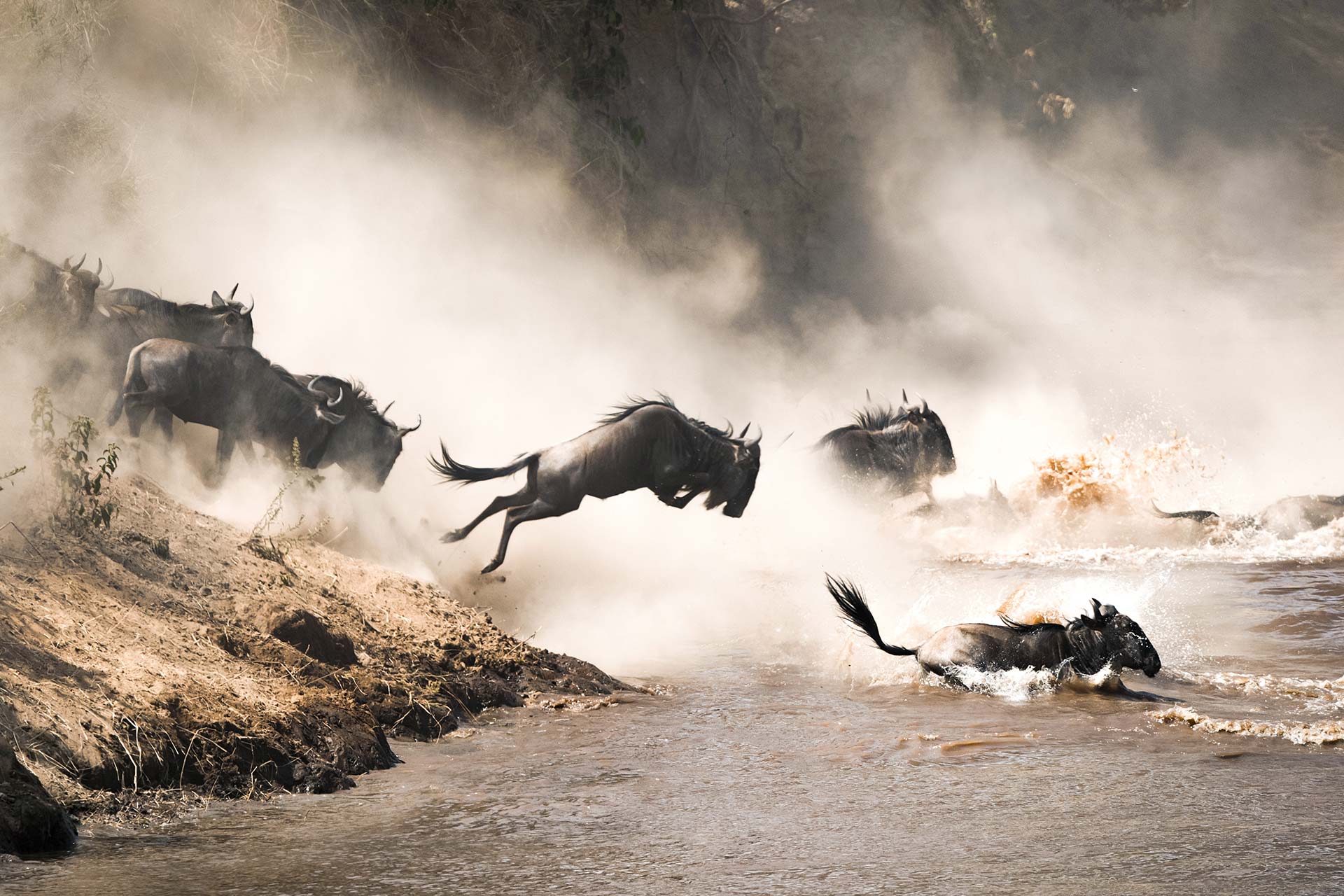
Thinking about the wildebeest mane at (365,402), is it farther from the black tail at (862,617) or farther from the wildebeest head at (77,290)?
the black tail at (862,617)

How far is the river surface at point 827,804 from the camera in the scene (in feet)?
13.6

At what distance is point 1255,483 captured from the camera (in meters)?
21.2

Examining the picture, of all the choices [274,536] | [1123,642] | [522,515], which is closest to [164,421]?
[274,536]

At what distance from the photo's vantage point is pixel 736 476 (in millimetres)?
10641

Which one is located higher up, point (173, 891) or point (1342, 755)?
point (1342, 755)

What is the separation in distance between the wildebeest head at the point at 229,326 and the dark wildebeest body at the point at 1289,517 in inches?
393

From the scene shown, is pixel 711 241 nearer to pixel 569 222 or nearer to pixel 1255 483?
pixel 569 222

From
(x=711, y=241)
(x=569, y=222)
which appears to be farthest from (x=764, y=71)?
(x=569, y=222)

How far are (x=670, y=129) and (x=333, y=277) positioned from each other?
26.5ft

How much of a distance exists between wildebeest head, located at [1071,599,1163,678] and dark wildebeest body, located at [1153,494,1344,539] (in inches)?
305

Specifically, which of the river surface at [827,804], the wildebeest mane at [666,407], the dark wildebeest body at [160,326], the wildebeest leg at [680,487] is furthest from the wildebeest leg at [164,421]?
the river surface at [827,804]

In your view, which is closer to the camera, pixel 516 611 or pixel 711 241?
pixel 516 611

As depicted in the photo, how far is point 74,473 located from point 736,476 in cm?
525

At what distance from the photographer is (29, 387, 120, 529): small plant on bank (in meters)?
6.70
